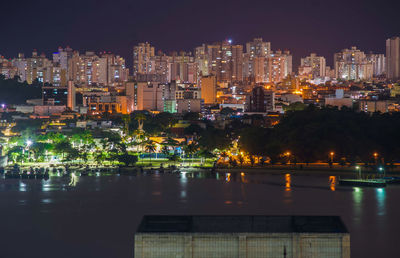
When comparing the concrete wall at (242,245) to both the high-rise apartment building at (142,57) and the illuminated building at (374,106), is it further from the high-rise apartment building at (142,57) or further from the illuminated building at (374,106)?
the high-rise apartment building at (142,57)

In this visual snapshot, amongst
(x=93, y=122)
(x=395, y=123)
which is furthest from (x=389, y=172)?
(x=93, y=122)

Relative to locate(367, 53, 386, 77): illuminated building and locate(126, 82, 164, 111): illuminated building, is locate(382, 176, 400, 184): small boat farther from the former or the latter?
locate(367, 53, 386, 77): illuminated building

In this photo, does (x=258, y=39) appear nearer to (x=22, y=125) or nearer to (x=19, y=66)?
(x=19, y=66)

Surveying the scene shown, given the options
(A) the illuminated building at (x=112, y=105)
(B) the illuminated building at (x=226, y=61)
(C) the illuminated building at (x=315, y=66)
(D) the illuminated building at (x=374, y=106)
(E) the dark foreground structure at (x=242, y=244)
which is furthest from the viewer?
(C) the illuminated building at (x=315, y=66)

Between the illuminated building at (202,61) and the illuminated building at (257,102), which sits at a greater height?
the illuminated building at (202,61)

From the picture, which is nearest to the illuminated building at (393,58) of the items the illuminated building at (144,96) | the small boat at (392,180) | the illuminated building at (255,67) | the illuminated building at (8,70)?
the illuminated building at (255,67)

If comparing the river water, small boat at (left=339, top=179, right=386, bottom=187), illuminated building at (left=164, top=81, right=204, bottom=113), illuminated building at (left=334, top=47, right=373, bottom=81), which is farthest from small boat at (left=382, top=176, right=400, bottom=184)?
illuminated building at (left=334, top=47, right=373, bottom=81)

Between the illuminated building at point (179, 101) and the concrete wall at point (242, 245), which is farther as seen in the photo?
the illuminated building at point (179, 101)
